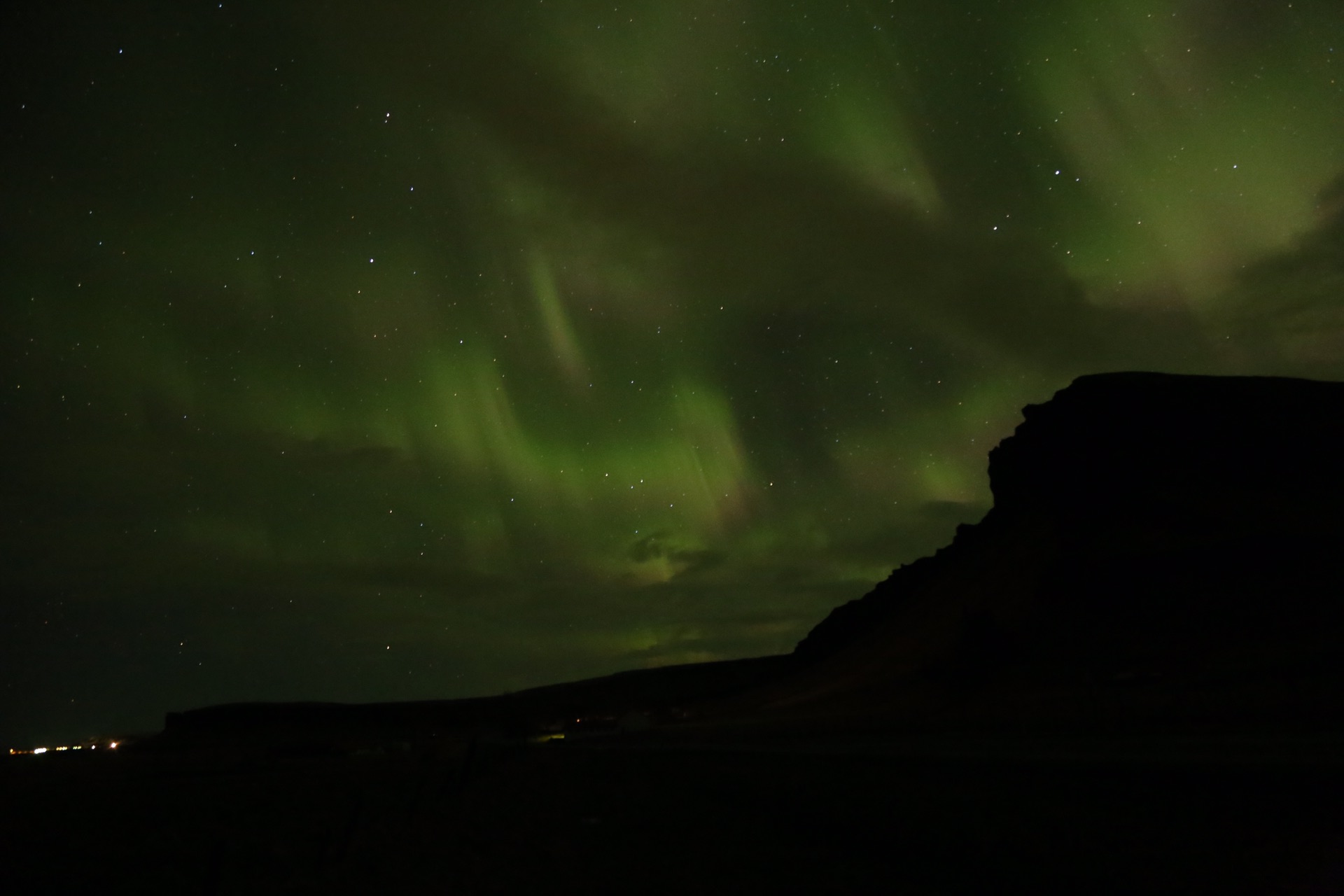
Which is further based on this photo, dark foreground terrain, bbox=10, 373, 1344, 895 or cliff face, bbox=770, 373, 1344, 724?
cliff face, bbox=770, 373, 1344, 724

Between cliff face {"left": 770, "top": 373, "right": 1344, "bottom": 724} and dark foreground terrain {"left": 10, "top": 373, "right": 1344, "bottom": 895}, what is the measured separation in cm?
30

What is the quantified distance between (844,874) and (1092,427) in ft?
283

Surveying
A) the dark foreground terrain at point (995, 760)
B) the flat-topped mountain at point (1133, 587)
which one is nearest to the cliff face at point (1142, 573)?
the flat-topped mountain at point (1133, 587)

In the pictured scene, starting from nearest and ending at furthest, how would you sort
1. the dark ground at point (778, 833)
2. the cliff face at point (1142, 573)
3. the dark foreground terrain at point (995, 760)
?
the dark ground at point (778, 833) < the dark foreground terrain at point (995, 760) < the cliff face at point (1142, 573)

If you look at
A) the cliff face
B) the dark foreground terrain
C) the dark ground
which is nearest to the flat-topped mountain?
the cliff face

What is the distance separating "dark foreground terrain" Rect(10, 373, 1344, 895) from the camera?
46.6ft

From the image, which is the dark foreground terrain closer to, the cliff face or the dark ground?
the dark ground

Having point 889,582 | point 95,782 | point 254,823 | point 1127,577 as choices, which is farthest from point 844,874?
point 889,582

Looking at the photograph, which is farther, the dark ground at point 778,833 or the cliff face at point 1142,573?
the cliff face at point 1142,573

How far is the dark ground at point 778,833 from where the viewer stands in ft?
40.7

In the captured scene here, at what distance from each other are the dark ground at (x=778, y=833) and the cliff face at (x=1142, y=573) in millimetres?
20785

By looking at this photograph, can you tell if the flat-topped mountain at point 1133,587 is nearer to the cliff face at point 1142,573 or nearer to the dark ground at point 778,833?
the cliff face at point 1142,573

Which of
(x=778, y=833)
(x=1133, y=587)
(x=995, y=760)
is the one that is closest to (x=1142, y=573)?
(x=1133, y=587)

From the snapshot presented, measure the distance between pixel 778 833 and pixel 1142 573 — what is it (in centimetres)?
6460
